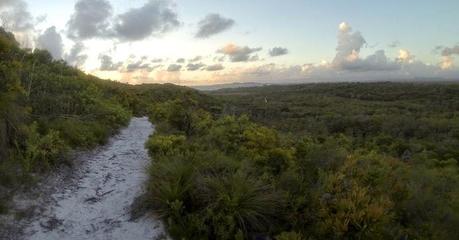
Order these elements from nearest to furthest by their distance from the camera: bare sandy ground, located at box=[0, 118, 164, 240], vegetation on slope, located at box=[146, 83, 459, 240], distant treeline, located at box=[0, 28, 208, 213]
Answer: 1. vegetation on slope, located at box=[146, 83, 459, 240]
2. bare sandy ground, located at box=[0, 118, 164, 240]
3. distant treeline, located at box=[0, 28, 208, 213]

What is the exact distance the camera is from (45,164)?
26.6ft

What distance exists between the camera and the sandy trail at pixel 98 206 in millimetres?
6270

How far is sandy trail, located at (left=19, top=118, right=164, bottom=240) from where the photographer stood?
627 centimetres

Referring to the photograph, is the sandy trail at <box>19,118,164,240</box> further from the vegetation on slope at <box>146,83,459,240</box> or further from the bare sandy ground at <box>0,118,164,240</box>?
the vegetation on slope at <box>146,83,459,240</box>

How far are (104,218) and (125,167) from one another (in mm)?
2937

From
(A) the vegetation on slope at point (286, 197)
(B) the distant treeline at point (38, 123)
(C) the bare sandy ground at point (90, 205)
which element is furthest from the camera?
(B) the distant treeline at point (38, 123)

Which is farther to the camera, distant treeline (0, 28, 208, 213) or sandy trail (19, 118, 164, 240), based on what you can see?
distant treeline (0, 28, 208, 213)

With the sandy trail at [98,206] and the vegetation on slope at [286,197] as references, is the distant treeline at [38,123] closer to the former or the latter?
the sandy trail at [98,206]

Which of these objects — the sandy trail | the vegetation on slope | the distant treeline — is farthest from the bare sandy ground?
the vegetation on slope

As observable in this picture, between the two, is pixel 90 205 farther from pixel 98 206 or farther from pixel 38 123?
pixel 38 123

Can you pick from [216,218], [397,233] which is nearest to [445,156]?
[397,233]

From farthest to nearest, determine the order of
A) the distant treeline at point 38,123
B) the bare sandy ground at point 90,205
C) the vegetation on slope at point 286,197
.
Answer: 1. the distant treeline at point 38,123
2. the bare sandy ground at point 90,205
3. the vegetation on slope at point 286,197

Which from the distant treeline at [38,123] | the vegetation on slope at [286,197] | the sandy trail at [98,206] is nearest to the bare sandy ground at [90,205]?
the sandy trail at [98,206]

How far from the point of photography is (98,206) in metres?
7.28
